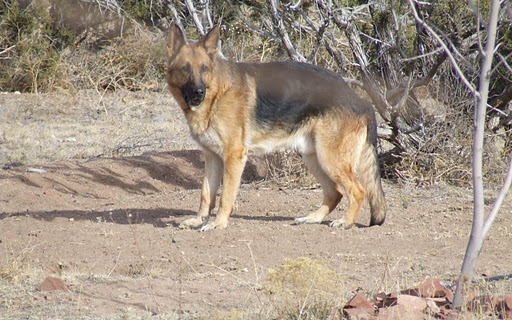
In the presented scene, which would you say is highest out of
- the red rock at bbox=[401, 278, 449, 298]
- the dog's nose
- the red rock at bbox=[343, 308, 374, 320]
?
the dog's nose

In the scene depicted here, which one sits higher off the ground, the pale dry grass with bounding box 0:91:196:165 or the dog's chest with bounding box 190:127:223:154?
the dog's chest with bounding box 190:127:223:154

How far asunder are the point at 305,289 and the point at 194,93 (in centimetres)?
311

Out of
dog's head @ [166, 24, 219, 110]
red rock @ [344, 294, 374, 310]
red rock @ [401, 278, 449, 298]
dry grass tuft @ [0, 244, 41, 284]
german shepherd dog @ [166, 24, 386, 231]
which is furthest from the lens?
german shepherd dog @ [166, 24, 386, 231]

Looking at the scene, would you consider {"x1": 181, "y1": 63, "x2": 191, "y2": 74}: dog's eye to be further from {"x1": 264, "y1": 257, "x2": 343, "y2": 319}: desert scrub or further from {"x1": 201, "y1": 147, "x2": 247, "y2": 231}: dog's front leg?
{"x1": 264, "y1": 257, "x2": 343, "y2": 319}: desert scrub

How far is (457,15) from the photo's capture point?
8281 millimetres

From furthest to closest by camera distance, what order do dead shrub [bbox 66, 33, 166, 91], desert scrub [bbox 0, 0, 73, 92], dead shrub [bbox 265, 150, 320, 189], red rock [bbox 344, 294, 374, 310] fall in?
dead shrub [bbox 66, 33, 166, 91] → desert scrub [bbox 0, 0, 73, 92] → dead shrub [bbox 265, 150, 320, 189] → red rock [bbox 344, 294, 374, 310]

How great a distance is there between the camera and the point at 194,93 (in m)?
6.41

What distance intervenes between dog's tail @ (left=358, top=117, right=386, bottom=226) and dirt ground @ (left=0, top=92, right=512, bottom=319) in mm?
257

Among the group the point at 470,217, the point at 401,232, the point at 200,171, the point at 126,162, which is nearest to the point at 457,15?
the point at 470,217

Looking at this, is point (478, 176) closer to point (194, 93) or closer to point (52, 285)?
point (52, 285)

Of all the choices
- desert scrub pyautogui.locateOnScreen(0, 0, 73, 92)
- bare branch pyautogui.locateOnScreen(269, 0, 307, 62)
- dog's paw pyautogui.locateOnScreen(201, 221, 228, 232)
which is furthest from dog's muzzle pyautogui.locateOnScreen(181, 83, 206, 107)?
desert scrub pyautogui.locateOnScreen(0, 0, 73, 92)

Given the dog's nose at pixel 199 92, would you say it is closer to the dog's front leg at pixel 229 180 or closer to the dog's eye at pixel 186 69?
the dog's eye at pixel 186 69

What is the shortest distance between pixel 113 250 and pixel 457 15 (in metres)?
5.35

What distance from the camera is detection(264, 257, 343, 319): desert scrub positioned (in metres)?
3.82
